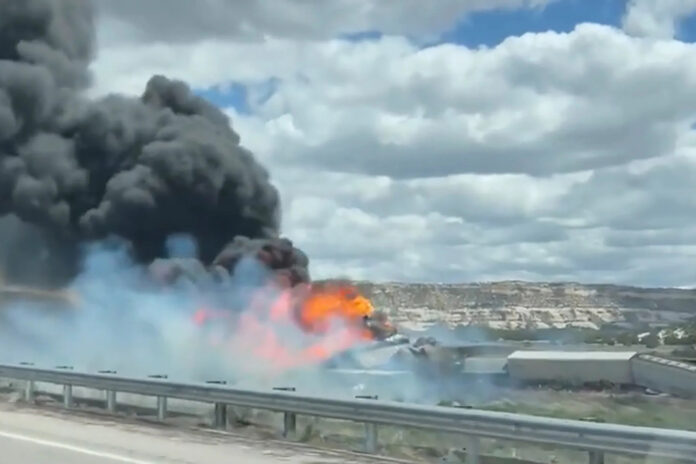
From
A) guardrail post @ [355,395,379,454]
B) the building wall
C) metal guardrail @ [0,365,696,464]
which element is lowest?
guardrail post @ [355,395,379,454]

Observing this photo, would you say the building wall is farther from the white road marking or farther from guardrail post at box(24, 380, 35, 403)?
guardrail post at box(24, 380, 35, 403)

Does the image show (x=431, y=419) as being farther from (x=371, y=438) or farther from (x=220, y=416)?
(x=220, y=416)

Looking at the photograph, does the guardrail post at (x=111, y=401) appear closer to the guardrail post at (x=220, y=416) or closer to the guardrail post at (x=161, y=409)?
the guardrail post at (x=161, y=409)

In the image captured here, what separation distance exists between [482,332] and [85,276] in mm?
15973

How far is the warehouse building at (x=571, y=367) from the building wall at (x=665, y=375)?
0.94 feet

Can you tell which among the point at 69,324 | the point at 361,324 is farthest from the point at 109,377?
the point at 69,324

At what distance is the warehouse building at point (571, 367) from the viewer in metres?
19.6

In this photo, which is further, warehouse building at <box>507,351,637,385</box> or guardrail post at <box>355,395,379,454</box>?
warehouse building at <box>507,351,637,385</box>

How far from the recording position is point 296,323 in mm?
37750

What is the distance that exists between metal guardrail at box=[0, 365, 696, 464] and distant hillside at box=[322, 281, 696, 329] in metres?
15.5

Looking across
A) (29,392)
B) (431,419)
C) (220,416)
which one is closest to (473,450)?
(431,419)

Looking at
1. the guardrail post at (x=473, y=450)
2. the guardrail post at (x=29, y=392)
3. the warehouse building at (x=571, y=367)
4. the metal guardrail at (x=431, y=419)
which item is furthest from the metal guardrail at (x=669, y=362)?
the guardrail post at (x=29, y=392)

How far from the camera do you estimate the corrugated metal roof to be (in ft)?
66.1

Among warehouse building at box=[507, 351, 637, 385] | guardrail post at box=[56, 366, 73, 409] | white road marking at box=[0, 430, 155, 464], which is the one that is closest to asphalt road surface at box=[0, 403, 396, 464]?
white road marking at box=[0, 430, 155, 464]
